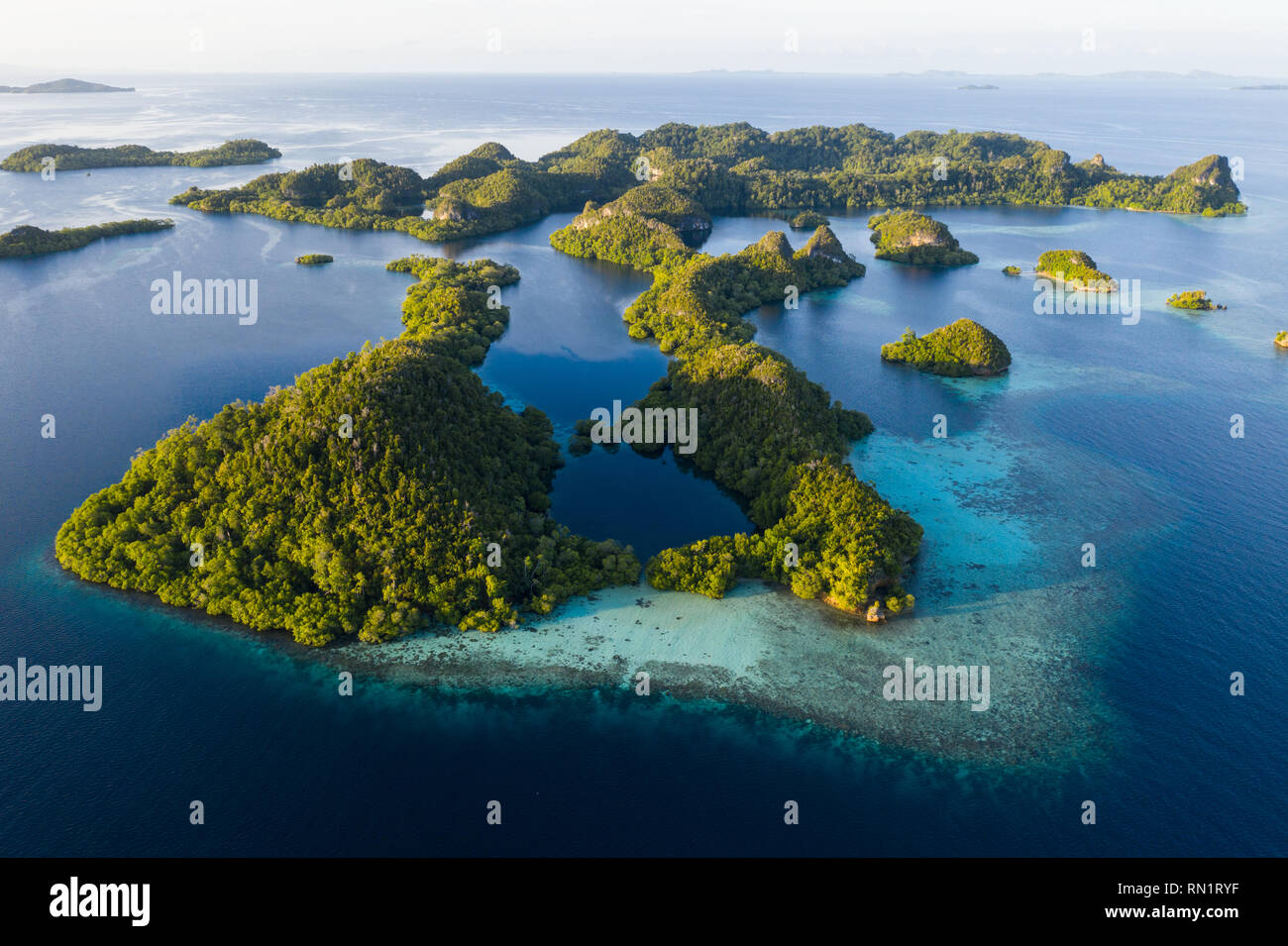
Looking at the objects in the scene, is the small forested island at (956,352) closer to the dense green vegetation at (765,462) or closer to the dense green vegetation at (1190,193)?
the dense green vegetation at (765,462)

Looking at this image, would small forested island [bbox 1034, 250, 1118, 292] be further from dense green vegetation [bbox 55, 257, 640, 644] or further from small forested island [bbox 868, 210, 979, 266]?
dense green vegetation [bbox 55, 257, 640, 644]

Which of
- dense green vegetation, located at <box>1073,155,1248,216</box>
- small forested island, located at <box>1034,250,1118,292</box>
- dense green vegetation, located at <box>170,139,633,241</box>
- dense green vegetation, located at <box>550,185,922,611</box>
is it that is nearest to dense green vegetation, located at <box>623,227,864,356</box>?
dense green vegetation, located at <box>550,185,922,611</box>

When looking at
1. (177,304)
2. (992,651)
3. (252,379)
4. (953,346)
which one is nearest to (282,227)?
(177,304)

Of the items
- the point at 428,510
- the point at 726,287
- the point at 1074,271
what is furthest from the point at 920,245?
the point at 428,510

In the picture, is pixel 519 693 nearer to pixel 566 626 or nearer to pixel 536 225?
pixel 566 626

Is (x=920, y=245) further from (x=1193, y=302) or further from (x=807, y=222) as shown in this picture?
(x=1193, y=302)
